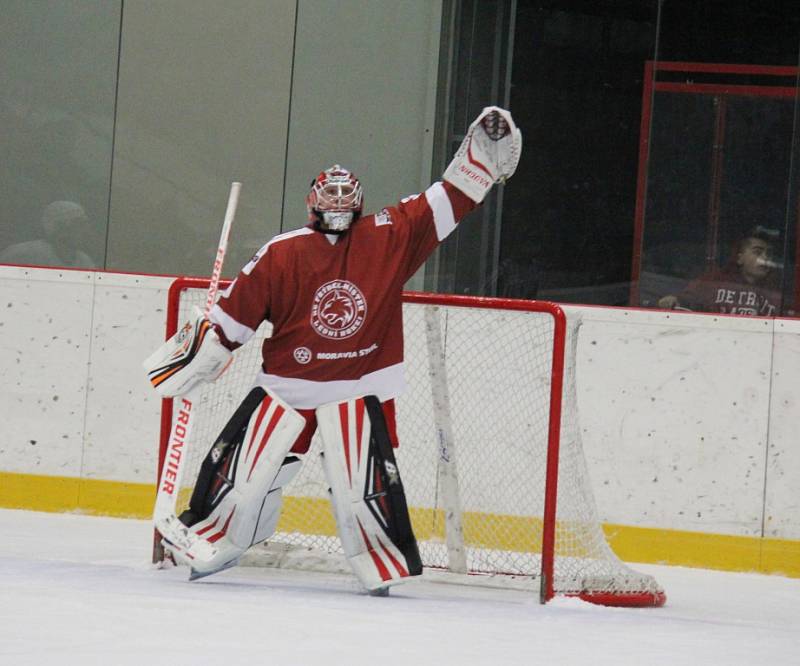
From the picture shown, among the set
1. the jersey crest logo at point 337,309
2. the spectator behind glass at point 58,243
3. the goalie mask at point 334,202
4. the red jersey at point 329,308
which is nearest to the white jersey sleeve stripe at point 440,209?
the red jersey at point 329,308

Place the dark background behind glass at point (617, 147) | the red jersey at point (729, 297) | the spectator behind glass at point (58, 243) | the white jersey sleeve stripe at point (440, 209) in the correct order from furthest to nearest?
the spectator behind glass at point (58, 243), the dark background behind glass at point (617, 147), the red jersey at point (729, 297), the white jersey sleeve stripe at point (440, 209)

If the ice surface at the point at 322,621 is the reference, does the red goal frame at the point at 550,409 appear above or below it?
above

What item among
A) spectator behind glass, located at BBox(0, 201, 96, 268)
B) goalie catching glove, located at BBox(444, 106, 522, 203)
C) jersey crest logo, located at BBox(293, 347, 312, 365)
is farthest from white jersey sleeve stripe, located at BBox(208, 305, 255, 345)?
spectator behind glass, located at BBox(0, 201, 96, 268)

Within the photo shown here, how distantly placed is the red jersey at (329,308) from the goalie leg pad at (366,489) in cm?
7

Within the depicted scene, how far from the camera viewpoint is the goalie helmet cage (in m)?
3.84

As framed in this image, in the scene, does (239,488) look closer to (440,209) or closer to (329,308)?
(329,308)

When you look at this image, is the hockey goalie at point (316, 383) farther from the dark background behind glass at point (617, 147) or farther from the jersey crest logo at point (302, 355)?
the dark background behind glass at point (617, 147)

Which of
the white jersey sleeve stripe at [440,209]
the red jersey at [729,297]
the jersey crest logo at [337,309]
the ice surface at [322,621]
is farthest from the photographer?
the red jersey at [729,297]

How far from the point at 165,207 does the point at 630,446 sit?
2079 millimetres

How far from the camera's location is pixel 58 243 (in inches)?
212

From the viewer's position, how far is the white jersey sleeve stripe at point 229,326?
360 centimetres

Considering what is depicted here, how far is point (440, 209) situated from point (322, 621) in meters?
1.22

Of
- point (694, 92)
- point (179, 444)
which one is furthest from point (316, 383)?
point (694, 92)

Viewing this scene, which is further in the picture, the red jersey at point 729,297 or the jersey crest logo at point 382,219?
the red jersey at point 729,297
